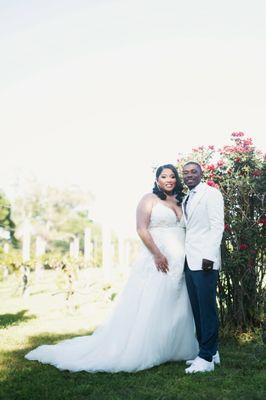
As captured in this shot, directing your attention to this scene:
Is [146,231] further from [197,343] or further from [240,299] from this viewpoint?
[240,299]

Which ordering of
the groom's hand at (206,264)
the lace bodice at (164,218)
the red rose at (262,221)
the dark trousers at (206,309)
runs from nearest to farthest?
1. the groom's hand at (206,264)
2. the dark trousers at (206,309)
3. the lace bodice at (164,218)
4. the red rose at (262,221)

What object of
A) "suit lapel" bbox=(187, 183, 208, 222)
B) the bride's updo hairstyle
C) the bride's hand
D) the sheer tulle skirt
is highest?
the bride's updo hairstyle

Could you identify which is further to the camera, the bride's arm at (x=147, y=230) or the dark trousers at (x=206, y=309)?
the bride's arm at (x=147, y=230)

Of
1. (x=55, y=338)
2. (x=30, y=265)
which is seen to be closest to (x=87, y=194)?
(x=30, y=265)

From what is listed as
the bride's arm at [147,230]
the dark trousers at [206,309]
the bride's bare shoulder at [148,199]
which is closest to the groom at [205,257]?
the dark trousers at [206,309]

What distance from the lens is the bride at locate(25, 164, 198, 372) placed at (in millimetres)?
5336

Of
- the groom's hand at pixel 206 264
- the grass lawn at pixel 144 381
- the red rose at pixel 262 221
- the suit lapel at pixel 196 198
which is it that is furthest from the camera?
the red rose at pixel 262 221

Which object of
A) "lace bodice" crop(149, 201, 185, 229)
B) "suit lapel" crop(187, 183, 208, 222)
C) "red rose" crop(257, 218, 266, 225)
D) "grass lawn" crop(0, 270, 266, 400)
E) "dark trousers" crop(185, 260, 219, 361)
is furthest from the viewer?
"red rose" crop(257, 218, 266, 225)

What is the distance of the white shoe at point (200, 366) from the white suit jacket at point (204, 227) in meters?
1.07

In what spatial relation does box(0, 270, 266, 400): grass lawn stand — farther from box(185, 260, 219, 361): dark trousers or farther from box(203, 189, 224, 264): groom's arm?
box(203, 189, 224, 264): groom's arm

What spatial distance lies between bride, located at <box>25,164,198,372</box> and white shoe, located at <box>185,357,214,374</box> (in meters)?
0.43

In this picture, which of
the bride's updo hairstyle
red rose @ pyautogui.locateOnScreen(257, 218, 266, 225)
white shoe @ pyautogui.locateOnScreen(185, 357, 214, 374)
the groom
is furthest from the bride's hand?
red rose @ pyautogui.locateOnScreen(257, 218, 266, 225)

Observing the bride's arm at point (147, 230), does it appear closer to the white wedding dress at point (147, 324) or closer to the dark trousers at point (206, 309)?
the white wedding dress at point (147, 324)

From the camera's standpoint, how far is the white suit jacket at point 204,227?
16.6 ft
